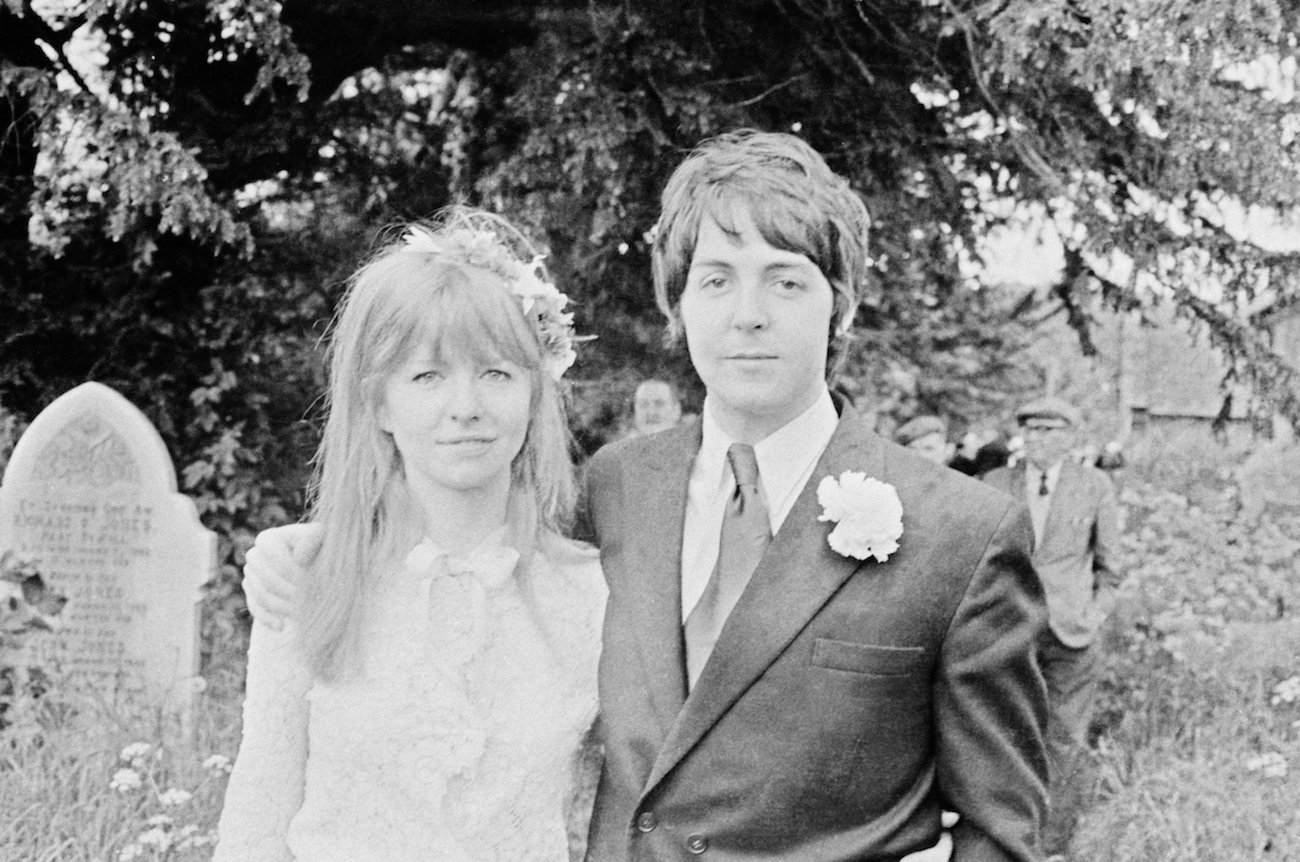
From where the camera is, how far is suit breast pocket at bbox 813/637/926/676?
186 centimetres

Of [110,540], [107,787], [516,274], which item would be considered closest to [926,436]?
[110,540]

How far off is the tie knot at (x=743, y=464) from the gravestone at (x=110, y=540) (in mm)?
4059

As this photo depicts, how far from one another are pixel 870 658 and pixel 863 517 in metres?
0.21

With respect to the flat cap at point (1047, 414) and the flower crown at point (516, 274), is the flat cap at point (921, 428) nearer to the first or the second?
the flat cap at point (1047, 414)

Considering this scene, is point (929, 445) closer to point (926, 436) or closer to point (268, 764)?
point (926, 436)

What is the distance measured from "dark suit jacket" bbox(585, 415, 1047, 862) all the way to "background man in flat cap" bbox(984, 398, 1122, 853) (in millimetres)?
3916

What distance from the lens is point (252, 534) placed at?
7250mm

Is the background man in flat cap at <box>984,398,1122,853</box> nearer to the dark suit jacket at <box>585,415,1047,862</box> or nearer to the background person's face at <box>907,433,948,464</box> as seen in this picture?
the background person's face at <box>907,433,948,464</box>

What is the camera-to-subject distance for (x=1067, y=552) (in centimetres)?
588

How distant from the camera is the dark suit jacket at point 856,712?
1.85m

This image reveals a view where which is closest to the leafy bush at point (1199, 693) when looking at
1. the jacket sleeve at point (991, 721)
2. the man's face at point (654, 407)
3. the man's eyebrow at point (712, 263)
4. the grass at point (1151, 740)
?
the grass at point (1151, 740)

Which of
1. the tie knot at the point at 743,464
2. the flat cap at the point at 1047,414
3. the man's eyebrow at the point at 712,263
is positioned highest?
the man's eyebrow at the point at 712,263

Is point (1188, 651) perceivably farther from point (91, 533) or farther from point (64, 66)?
point (64, 66)

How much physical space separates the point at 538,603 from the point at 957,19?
167 inches
